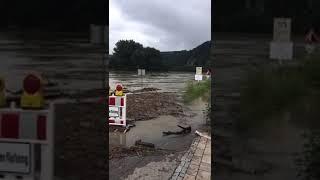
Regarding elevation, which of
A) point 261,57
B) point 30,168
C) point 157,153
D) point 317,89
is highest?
point 261,57

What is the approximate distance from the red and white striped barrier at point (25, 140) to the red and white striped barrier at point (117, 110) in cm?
721

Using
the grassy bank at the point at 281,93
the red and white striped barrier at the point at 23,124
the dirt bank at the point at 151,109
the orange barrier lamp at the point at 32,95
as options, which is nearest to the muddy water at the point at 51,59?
the orange barrier lamp at the point at 32,95

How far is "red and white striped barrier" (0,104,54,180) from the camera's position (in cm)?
287

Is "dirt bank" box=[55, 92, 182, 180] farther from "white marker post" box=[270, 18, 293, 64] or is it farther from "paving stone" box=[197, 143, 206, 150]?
"paving stone" box=[197, 143, 206, 150]

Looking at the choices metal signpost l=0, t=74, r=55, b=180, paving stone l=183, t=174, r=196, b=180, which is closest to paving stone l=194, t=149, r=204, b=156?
paving stone l=183, t=174, r=196, b=180

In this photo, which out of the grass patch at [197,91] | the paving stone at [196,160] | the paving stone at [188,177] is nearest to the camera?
the paving stone at [188,177]

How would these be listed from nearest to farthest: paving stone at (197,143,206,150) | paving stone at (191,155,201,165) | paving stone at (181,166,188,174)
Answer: paving stone at (181,166,188,174), paving stone at (191,155,201,165), paving stone at (197,143,206,150)

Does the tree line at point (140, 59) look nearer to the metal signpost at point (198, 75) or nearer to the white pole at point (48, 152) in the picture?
the metal signpost at point (198, 75)

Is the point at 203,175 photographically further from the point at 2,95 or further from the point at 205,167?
the point at 2,95

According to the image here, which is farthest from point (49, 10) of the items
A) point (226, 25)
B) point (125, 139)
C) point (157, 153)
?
point (125, 139)

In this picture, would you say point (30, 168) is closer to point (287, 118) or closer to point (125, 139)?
point (287, 118)

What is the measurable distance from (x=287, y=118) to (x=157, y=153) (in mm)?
4863

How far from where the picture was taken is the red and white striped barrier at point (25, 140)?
Result: 2.87 metres

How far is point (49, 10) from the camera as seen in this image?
11.6ft
